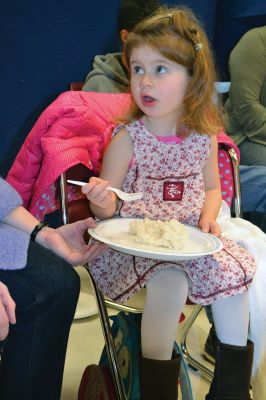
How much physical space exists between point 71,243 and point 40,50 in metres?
1.31

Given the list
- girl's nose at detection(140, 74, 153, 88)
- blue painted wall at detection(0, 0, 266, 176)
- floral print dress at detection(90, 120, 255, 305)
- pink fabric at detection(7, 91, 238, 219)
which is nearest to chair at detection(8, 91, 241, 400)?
pink fabric at detection(7, 91, 238, 219)

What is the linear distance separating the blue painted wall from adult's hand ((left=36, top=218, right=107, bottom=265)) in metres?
1.15

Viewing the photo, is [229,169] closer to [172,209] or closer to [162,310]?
[172,209]

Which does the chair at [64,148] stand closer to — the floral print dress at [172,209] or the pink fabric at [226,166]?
the pink fabric at [226,166]

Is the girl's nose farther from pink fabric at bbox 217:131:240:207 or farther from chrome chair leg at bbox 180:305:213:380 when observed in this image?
chrome chair leg at bbox 180:305:213:380

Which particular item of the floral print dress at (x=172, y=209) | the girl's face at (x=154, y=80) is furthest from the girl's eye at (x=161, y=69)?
the floral print dress at (x=172, y=209)

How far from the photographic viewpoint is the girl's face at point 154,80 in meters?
1.26

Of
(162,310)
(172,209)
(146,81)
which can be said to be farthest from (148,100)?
(162,310)

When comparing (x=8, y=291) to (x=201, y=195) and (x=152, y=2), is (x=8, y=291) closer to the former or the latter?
(x=201, y=195)

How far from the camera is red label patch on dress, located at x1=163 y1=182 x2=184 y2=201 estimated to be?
133 centimetres

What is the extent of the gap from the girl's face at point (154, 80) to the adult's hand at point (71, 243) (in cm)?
33

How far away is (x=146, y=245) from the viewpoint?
1050mm

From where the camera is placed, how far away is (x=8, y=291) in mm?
896

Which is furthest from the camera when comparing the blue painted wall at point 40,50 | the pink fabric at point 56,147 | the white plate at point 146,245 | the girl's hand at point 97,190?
the blue painted wall at point 40,50
